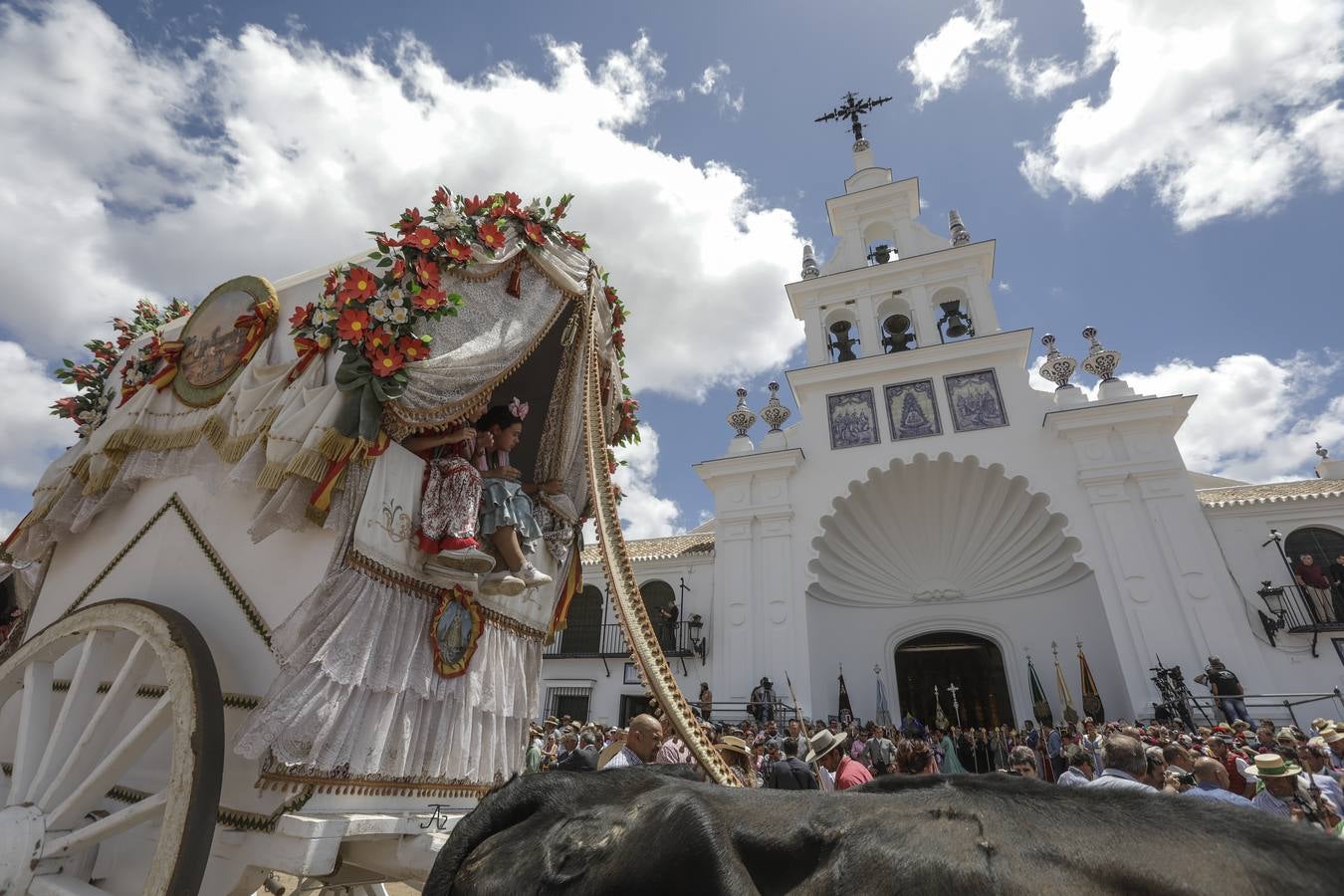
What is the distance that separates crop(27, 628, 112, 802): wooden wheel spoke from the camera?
2.44m

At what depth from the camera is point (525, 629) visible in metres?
3.68

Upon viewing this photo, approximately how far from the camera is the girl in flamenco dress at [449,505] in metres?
2.93

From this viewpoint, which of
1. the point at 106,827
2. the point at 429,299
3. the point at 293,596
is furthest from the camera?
the point at 429,299

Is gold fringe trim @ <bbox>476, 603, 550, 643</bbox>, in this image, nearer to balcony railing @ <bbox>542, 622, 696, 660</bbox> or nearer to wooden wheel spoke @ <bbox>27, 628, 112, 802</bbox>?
wooden wheel spoke @ <bbox>27, 628, 112, 802</bbox>

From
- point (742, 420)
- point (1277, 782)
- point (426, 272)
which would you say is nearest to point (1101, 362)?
point (742, 420)

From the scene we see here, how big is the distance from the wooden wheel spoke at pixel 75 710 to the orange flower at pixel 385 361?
1.61 metres

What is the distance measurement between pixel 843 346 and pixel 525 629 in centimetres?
1360

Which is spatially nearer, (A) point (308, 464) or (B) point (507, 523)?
(A) point (308, 464)

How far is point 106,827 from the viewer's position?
2182 mm

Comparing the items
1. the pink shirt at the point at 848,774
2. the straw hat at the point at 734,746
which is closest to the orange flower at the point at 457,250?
the straw hat at the point at 734,746

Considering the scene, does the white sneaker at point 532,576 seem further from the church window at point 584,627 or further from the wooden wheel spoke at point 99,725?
the church window at point 584,627

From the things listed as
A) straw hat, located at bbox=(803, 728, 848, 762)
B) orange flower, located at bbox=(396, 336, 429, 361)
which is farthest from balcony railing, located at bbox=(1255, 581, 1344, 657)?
orange flower, located at bbox=(396, 336, 429, 361)

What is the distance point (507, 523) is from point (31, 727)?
207 cm

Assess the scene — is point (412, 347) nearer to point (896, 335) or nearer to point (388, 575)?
point (388, 575)
